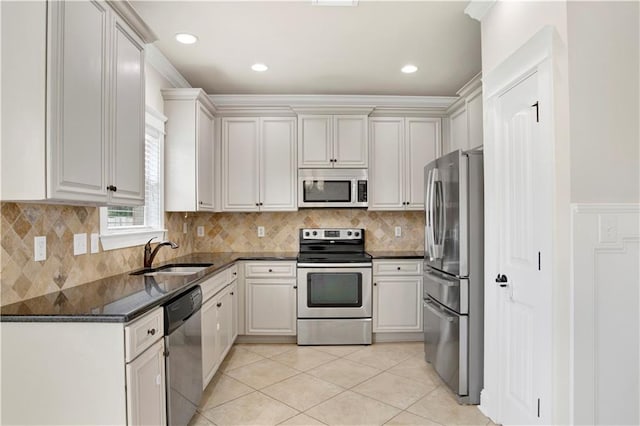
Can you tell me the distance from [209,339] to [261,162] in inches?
80.0

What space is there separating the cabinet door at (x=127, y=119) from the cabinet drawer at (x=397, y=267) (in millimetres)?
2440

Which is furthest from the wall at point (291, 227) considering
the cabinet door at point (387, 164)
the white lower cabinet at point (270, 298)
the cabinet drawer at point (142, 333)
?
the cabinet drawer at point (142, 333)

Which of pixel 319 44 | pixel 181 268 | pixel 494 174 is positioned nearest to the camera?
pixel 494 174

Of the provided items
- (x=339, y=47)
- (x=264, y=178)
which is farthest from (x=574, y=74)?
Result: (x=264, y=178)

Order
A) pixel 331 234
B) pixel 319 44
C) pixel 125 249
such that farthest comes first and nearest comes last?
pixel 331 234 < pixel 319 44 < pixel 125 249

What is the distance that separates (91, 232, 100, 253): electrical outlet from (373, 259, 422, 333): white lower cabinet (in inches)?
99.2

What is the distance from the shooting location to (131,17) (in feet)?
6.56

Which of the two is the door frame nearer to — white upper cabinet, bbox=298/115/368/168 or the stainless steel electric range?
the stainless steel electric range

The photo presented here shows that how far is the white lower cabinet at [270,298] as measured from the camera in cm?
381

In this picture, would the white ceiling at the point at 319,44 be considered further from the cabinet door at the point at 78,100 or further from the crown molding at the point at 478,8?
the cabinet door at the point at 78,100

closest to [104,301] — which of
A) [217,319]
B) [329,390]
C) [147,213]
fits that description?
[217,319]

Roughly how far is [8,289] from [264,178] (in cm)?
266

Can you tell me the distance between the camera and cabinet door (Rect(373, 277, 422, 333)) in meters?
3.85

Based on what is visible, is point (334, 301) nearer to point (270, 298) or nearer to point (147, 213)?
point (270, 298)
